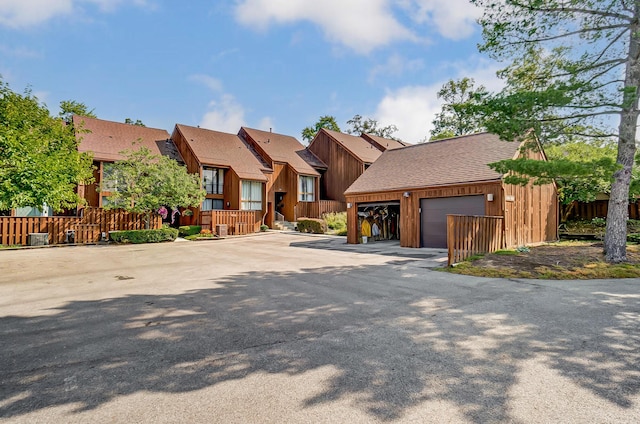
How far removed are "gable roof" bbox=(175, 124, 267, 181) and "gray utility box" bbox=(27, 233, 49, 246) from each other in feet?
36.5

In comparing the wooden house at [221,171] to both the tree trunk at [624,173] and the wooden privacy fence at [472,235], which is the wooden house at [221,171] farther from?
the tree trunk at [624,173]

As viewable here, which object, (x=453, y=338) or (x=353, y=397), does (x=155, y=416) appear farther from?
(x=453, y=338)

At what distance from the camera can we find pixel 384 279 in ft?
26.5

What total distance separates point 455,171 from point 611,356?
1290cm

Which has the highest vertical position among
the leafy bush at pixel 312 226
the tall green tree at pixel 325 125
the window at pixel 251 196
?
the tall green tree at pixel 325 125

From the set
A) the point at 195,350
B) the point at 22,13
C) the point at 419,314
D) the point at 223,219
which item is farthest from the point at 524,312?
the point at 223,219

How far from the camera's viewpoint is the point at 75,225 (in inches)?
762

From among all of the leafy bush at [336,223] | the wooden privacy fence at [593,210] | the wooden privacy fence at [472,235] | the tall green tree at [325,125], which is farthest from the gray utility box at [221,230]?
the tall green tree at [325,125]

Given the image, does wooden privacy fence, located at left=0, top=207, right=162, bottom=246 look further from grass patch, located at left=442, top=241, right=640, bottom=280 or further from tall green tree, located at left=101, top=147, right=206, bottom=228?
grass patch, located at left=442, top=241, right=640, bottom=280

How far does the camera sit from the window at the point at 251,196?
27.8 metres

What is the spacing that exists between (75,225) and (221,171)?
1149 cm

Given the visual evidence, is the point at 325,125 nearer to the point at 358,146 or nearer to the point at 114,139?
the point at 358,146

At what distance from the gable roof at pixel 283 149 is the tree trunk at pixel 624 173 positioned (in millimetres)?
23031

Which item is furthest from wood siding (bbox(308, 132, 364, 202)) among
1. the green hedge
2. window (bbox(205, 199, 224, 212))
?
the green hedge
